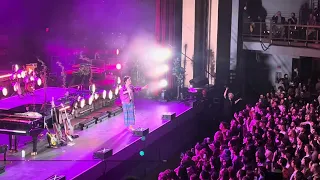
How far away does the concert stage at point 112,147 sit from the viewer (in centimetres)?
891

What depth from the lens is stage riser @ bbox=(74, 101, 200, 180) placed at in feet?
31.8

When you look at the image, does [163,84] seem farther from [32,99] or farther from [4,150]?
[4,150]

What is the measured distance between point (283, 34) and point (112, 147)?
1059 cm

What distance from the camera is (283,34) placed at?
736 inches

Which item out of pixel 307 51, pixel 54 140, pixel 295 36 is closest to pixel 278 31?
pixel 295 36

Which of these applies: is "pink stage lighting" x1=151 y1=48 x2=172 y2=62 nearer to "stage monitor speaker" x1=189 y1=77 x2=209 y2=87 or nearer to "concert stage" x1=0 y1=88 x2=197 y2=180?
"stage monitor speaker" x1=189 y1=77 x2=209 y2=87

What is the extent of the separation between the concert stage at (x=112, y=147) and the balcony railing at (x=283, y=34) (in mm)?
5128

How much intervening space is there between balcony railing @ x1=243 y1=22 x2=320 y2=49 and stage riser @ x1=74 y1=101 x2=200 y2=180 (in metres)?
5.03

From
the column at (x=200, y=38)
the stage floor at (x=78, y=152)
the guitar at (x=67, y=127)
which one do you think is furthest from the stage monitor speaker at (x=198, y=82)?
the guitar at (x=67, y=127)

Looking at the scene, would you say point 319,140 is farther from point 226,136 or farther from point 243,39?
point 243,39

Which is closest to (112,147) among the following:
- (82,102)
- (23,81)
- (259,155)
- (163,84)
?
(82,102)

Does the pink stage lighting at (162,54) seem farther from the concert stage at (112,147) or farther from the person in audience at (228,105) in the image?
the person in audience at (228,105)

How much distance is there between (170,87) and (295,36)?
5.09 metres

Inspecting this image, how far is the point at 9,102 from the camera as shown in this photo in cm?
1336
